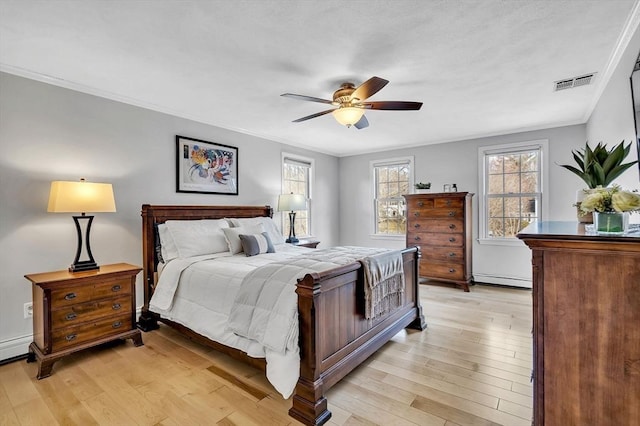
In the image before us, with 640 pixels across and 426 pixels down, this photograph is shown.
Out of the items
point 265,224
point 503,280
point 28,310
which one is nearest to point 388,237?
point 503,280

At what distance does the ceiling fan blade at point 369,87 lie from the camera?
7.28ft

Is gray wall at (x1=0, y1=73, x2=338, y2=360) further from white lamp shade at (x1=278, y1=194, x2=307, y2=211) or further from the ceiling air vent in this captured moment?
the ceiling air vent

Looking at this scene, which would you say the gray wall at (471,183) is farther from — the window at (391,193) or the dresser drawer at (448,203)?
the dresser drawer at (448,203)

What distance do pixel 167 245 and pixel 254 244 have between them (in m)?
0.88

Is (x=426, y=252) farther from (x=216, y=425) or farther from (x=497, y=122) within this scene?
(x=216, y=425)

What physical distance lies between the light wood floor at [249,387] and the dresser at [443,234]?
1734 millimetres

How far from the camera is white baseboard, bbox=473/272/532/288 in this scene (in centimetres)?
467

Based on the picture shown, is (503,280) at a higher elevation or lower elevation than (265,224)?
lower

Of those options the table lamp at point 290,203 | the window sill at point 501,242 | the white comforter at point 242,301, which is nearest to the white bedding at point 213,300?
the white comforter at point 242,301

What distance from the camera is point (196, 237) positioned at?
3264 mm

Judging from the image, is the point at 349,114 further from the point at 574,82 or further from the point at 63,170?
the point at 63,170

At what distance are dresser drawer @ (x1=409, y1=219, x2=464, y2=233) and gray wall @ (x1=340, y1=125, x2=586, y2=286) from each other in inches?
21.1

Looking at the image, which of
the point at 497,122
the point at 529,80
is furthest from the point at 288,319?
the point at 497,122

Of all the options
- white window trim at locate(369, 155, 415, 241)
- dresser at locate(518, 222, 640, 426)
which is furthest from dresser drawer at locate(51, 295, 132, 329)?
white window trim at locate(369, 155, 415, 241)
